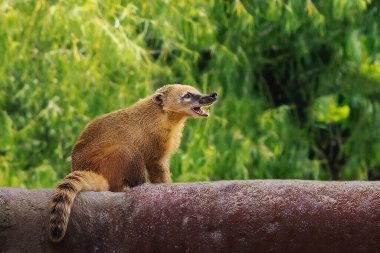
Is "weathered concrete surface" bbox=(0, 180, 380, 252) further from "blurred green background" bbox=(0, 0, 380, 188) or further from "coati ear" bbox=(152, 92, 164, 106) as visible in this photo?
"blurred green background" bbox=(0, 0, 380, 188)

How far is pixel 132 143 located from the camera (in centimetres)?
528

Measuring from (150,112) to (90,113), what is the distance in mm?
3294

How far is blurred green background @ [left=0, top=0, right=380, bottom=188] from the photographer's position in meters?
8.46

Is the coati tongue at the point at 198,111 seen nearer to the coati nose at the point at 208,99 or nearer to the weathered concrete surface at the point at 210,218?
the coati nose at the point at 208,99

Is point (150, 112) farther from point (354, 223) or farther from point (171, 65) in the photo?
point (171, 65)

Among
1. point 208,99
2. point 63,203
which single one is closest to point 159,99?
point 208,99

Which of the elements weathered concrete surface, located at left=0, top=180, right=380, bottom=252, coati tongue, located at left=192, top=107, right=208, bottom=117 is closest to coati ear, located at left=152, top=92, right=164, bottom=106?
coati tongue, located at left=192, top=107, right=208, bottom=117

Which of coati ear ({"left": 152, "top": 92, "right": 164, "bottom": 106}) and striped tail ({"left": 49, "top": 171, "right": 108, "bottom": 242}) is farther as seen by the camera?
coati ear ({"left": 152, "top": 92, "right": 164, "bottom": 106})

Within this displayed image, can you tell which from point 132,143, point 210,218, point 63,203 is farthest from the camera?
point 132,143

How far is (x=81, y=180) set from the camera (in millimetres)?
4781

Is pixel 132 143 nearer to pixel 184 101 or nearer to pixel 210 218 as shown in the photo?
pixel 184 101

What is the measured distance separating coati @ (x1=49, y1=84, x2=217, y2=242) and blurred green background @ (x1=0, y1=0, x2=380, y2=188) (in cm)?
248

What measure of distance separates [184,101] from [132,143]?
493 millimetres

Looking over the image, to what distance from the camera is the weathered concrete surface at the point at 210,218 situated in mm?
3986
